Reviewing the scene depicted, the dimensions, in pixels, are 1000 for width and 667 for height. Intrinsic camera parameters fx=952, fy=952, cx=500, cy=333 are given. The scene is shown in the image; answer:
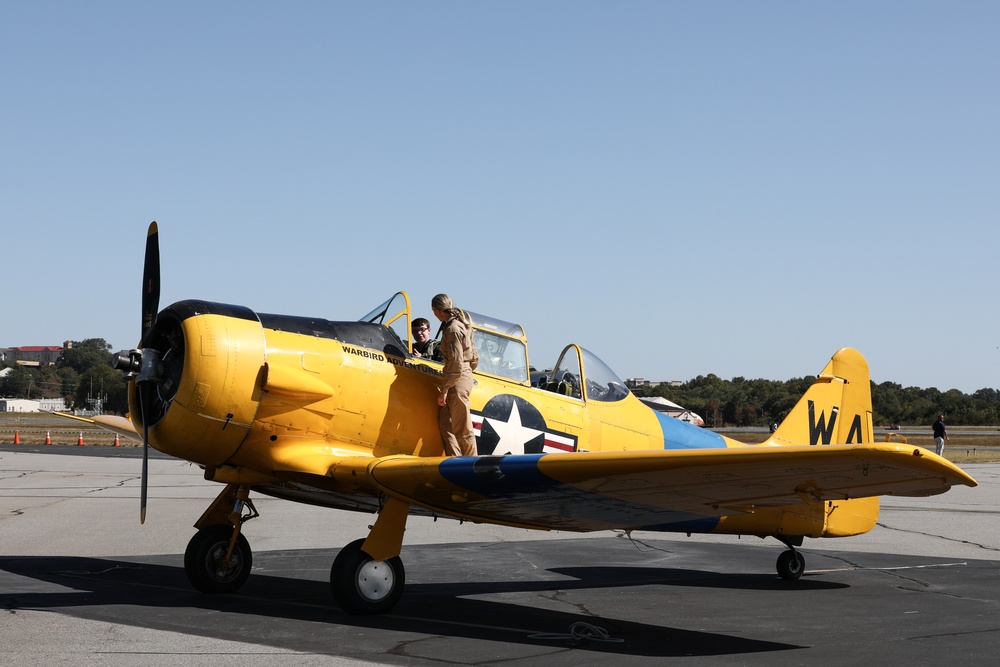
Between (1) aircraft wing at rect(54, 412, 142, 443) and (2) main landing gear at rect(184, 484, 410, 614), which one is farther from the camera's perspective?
(1) aircraft wing at rect(54, 412, 142, 443)

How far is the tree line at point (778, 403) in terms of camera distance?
7444 centimetres

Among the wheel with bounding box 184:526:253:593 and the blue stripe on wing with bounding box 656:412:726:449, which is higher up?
the blue stripe on wing with bounding box 656:412:726:449

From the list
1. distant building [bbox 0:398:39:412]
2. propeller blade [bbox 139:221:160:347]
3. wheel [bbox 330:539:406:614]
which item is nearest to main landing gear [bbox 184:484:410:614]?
wheel [bbox 330:539:406:614]

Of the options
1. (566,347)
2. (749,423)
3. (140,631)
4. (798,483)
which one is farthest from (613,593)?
(749,423)

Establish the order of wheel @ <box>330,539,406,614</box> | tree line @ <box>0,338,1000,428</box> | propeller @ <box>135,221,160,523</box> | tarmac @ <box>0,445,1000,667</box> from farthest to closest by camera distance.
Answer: tree line @ <box>0,338,1000,428</box> < propeller @ <box>135,221,160,523</box> < wheel @ <box>330,539,406,614</box> < tarmac @ <box>0,445,1000,667</box>

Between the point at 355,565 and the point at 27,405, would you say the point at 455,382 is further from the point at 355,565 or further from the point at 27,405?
the point at 27,405

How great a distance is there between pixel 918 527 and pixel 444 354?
10.3m

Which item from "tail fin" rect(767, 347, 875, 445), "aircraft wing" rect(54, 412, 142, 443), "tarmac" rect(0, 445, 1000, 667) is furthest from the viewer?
"tail fin" rect(767, 347, 875, 445)

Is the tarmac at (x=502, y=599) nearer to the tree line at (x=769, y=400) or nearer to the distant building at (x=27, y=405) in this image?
the tree line at (x=769, y=400)

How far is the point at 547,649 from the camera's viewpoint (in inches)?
247

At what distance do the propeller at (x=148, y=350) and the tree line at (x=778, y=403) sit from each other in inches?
2523

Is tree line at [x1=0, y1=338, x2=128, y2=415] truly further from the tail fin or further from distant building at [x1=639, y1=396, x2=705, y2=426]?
the tail fin

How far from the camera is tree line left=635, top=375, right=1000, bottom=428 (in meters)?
74.4

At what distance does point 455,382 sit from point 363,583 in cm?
180
